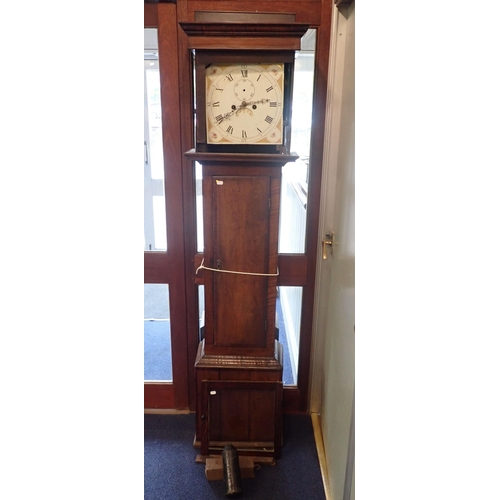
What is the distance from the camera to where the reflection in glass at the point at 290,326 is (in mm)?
2143

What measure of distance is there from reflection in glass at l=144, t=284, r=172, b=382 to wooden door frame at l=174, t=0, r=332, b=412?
0.17m

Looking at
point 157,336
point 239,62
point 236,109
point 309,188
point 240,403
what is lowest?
point 240,403

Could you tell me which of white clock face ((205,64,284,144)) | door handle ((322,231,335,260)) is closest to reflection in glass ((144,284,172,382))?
door handle ((322,231,335,260))

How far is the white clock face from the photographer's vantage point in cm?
140

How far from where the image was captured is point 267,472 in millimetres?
1795

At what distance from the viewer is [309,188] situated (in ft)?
5.94

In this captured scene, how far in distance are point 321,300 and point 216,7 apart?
1308 millimetres

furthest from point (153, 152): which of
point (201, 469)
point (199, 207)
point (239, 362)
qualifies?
point (201, 469)

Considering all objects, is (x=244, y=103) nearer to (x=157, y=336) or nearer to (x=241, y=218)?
(x=241, y=218)

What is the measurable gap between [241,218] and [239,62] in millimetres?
538

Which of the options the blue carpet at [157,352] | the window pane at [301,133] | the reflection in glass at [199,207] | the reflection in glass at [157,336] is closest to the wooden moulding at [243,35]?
the window pane at [301,133]

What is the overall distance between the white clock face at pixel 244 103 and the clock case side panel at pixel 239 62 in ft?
0.05

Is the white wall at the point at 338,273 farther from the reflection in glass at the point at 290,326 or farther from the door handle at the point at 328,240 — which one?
the reflection in glass at the point at 290,326
